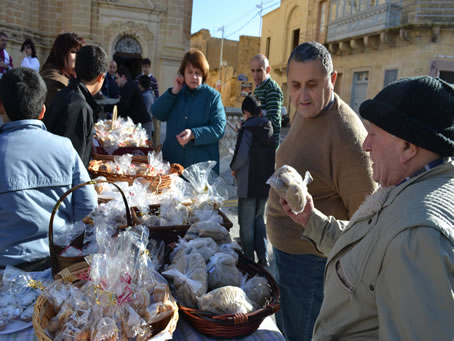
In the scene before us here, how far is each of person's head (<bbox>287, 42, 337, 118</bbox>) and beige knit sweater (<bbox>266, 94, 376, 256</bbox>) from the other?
7 centimetres

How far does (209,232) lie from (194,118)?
6.14ft

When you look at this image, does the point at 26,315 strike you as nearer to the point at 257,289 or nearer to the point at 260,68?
the point at 257,289

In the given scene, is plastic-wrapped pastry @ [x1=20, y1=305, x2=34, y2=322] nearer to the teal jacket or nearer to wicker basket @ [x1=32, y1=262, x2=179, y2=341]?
wicker basket @ [x1=32, y1=262, x2=179, y2=341]

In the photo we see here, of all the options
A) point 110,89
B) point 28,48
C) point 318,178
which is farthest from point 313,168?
point 28,48

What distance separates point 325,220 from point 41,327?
4.11ft

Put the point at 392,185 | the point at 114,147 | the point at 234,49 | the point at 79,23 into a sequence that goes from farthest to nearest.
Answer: the point at 234,49 → the point at 79,23 → the point at 114,147 → the point at 392,185

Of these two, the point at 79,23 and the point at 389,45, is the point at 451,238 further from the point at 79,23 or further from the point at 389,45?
the point at 389,45

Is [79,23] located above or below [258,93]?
above

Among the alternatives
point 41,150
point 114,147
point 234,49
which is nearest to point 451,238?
point 41,150

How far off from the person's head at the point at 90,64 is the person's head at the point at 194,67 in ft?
3.06

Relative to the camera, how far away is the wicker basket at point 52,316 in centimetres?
124

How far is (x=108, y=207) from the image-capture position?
218 centimetres

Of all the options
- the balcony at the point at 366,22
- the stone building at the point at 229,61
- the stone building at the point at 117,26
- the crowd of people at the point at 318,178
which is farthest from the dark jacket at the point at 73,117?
the stone building at the point at 229,61

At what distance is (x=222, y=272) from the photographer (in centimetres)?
158
